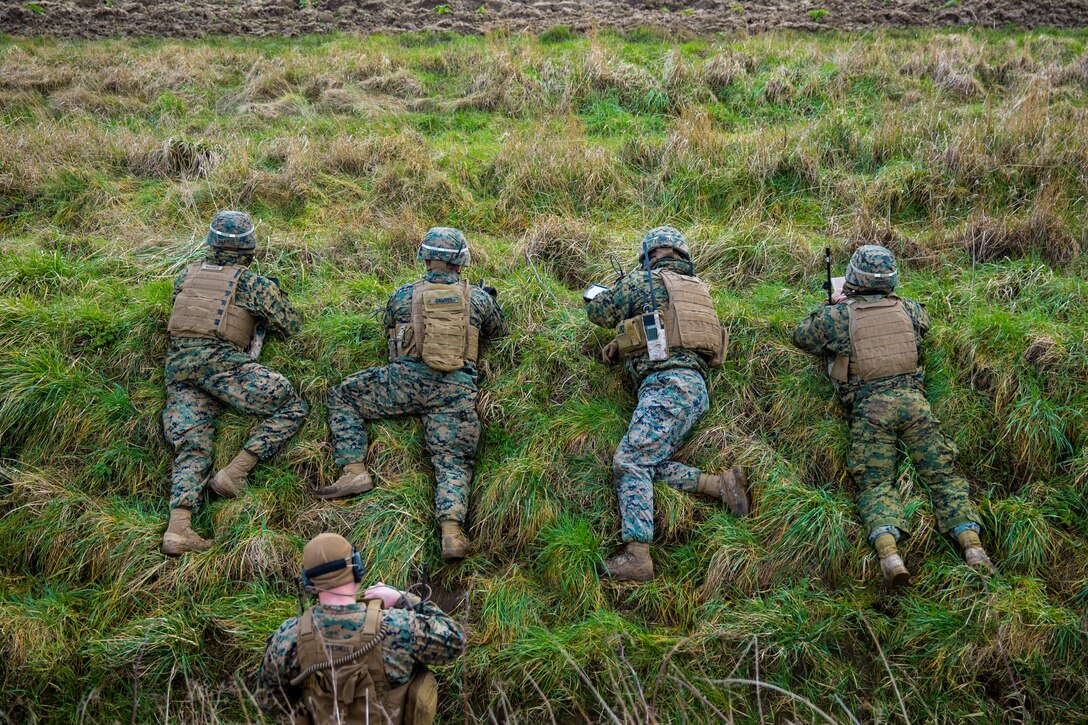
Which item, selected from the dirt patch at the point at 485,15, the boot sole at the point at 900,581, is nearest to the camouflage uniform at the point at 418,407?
the boot sole at the point at 900,581

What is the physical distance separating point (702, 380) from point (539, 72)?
546 cm

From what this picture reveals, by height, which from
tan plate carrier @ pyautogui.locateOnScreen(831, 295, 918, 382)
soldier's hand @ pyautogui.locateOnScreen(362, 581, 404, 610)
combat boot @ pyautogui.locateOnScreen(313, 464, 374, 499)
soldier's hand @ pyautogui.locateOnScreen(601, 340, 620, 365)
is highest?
tan plate carrier @ pyautogui.locateOnScreen(831, 295, 918, 382)

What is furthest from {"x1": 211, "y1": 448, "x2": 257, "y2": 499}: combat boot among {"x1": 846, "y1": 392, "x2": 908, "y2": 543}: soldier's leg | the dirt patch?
the dirt patch

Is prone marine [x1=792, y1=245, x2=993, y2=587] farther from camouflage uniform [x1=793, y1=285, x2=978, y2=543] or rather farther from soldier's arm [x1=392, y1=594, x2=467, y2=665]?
soldier's arm [x1=392, y1=594, x2=467, y2=665]

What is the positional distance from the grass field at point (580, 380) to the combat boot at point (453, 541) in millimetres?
138

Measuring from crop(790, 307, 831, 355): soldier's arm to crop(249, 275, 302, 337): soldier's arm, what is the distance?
11.3ft

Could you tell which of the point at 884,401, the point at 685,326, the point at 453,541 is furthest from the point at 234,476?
the point at 884,401

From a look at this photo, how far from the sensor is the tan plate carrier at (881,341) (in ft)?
15.5

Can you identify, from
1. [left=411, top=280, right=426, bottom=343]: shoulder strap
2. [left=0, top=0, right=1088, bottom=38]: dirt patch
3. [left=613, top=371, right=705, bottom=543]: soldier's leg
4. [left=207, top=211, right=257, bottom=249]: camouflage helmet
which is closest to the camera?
[left=613, top=371, right=705, bottom=543]: soldier's leg

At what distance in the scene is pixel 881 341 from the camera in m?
4.75

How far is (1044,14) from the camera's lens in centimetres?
1030

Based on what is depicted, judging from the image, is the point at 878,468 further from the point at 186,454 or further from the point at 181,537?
the point at 186,454

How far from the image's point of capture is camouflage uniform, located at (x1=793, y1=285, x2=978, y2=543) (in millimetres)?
4457

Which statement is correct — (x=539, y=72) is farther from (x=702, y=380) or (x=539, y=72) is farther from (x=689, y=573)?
(x=689, y=573)
